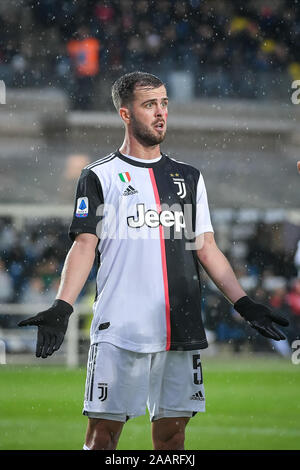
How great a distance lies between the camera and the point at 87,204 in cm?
330

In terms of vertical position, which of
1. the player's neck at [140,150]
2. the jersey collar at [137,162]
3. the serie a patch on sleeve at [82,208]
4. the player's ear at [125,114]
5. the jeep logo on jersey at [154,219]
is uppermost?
the player's ear at [125,114]

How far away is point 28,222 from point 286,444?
9.29m

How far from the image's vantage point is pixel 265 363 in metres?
11.1

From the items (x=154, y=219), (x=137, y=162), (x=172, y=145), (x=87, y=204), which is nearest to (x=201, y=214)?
(x=154, y=219)

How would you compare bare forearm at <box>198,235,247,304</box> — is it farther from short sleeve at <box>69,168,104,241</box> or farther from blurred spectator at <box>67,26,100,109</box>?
blurred spectator at <box>67,26,100,109</box>

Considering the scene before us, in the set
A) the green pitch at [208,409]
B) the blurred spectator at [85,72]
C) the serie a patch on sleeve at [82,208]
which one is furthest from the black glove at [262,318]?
the blurred spectator at [85,72]

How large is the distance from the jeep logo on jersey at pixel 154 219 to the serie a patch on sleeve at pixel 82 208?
162mm

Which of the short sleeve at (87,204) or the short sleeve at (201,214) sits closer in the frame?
the short sleeve at (87,204)

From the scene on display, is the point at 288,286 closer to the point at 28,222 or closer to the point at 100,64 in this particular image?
the point at 28,222

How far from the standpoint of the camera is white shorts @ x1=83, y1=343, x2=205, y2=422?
3.20 m

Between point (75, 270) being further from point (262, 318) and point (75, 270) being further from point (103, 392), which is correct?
point (262, 318)

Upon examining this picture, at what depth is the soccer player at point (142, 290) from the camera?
3.21 m

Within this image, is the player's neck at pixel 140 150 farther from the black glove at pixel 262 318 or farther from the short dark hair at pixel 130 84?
the black glove at pixel 262 318

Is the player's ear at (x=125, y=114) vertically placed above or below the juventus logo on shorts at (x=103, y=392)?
above
